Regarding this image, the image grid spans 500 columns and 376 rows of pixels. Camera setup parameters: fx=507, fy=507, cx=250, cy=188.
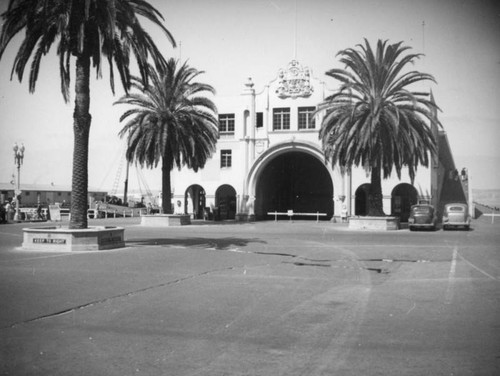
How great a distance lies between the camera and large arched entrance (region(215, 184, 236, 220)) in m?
47.8

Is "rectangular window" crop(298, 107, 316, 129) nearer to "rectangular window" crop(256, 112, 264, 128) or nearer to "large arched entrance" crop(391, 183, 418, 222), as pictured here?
"rectangular window" crop(256, 112, 264, 128)

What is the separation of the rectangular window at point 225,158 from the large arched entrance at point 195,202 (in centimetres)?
377

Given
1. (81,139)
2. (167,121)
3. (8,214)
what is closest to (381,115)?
(167,121)

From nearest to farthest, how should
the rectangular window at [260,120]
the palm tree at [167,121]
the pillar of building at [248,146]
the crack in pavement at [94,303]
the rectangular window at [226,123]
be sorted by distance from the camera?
the crack in pavement at [94,303]
the palm tree at [167,121]
the pillar of building at [248,146]
the rectangular window at [260,120]
the rectangular window at [226,123]

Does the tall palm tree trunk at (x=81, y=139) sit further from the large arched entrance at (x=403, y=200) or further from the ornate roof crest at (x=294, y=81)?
the large arched entrance at (x=403, y=200)

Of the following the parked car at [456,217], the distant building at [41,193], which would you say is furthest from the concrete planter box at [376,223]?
the distant building at [41,193]

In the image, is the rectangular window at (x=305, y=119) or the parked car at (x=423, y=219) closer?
the parked car at (x=423, y=219)

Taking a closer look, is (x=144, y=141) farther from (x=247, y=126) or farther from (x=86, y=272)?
(x=86, y=272)

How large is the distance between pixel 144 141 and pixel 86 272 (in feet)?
77.9

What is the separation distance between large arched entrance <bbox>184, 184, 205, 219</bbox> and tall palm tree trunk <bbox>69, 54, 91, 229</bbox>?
30337 mm

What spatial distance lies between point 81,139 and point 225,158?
29.1 m

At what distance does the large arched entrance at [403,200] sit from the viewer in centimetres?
4475

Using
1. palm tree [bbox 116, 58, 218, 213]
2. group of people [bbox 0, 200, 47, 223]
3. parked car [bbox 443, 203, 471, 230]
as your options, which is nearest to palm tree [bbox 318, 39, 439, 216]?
parked car [bbox 443, 203, 471, 230]

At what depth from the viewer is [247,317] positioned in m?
7.65
